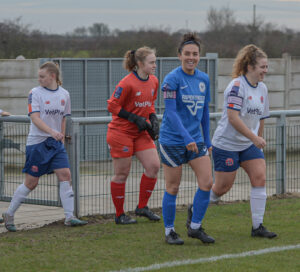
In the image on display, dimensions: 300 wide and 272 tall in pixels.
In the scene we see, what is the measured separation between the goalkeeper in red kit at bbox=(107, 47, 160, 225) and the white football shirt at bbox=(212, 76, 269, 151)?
3.39 feet

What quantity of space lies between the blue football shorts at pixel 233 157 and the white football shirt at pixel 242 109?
0.13 ft

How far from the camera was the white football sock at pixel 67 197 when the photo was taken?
25.9ft

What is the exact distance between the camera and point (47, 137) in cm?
777

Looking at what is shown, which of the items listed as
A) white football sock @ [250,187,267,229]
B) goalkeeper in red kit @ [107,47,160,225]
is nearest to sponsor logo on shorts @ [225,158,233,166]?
white football sock @ [250,187,267,229]

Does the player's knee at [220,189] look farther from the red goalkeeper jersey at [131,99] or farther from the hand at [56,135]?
the hand at [56,135]

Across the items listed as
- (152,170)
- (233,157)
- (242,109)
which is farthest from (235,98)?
(152,170)

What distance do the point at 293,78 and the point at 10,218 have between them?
1205 cm

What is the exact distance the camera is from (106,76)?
53.6ft

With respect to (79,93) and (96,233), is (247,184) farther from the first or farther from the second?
(79,93)

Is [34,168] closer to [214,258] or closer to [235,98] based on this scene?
[235,98]

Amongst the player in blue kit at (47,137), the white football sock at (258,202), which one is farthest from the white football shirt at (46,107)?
the white football sock at (258,202)

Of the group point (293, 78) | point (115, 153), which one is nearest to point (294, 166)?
point (115, 153)

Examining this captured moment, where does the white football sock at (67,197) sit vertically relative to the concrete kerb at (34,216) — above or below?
above

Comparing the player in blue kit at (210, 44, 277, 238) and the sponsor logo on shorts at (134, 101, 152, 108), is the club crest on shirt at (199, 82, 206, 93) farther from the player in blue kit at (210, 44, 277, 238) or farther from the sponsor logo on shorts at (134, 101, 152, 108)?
the sponsor logo on shorts at (134, 101, 152, 108)
